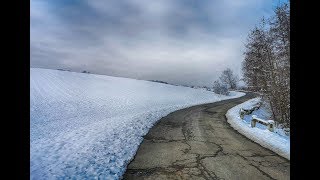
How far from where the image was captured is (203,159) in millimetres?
8836

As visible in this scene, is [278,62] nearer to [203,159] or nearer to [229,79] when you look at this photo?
[203,159]

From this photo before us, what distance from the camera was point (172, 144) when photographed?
11102mm

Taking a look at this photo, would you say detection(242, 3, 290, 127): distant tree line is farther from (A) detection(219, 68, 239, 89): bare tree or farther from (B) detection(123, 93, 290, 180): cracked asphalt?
(A) detection(219, 68, 239, 89): bare tree

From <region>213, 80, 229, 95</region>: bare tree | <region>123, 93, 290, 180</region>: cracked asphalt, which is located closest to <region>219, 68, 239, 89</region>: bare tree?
<region>213, 80, 229, 95</region>: bare tree

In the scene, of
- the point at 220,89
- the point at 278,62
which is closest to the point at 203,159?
the point at 278,62

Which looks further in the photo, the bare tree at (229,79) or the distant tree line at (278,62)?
the bare tree at (229,79)

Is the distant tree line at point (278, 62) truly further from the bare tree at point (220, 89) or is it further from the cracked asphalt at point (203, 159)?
the bare tree at point (220, 89)

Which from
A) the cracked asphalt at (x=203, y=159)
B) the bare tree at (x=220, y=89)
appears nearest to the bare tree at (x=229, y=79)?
the bare tree at (x=220, y=89)

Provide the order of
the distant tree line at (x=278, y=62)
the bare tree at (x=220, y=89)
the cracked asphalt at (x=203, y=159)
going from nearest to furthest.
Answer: the cracked asphalt at (x=203, y=159)
the distant tree line at (x=278, y=62)
the bare tree at (x=220, y=89)

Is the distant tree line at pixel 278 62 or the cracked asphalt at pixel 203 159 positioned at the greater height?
the distant tree line at pixel 278 62

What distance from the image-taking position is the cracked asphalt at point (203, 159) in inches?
289

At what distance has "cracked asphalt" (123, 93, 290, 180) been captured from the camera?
7352 millimetres

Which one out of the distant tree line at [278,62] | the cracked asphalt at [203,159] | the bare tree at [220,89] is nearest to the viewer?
the cracked asphalt at [203,159]
